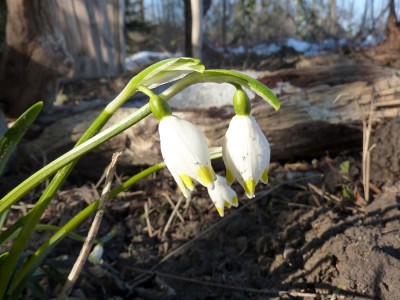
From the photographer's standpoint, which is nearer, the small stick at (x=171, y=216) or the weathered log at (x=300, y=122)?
the small stick at (x=171, y=216)

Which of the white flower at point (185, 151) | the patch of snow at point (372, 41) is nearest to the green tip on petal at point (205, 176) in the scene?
the white flower at point (185, 151)

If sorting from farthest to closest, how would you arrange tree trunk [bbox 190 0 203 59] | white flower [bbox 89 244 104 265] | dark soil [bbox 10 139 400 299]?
1. tree trunk [bbox 190 0 203 59]
2. white flower [bbox 89 244 104 265]
3. dark soil [bbox 10 139 400 299]

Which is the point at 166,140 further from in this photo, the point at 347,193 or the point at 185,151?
the point at 347,193

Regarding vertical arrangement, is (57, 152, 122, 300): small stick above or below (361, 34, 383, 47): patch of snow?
above

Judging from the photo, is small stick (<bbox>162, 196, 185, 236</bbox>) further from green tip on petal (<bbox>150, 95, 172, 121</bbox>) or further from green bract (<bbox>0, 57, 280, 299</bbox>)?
green tip on petal (<bbox>150, 95, 172, 121</bbox>)

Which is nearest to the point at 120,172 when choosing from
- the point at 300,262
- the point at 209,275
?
the point at 209,275

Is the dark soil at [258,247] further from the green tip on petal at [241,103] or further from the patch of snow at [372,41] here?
the patch of snow at [372,41]

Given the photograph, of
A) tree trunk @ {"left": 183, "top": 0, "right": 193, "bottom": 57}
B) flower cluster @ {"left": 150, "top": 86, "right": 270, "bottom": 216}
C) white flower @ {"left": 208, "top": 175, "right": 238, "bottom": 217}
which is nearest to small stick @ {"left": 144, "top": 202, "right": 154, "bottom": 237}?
white flower @ {"left": 208, "top": 175, "right": 238, "bottom": 217}
